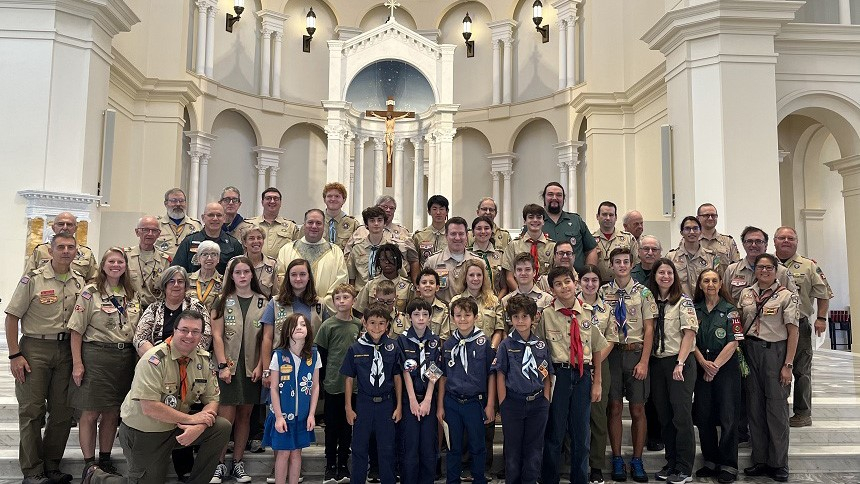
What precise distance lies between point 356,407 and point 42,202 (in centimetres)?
664

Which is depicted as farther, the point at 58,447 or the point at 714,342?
the point at 714,342

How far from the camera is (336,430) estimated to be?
520 cm

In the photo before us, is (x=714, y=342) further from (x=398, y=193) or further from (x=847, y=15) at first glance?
(x=398, y=193)

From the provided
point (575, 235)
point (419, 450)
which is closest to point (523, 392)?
point (419, 450)

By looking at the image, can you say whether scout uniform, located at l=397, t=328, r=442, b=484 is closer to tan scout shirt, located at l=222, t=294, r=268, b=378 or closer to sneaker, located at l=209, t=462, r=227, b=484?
tan scout shirt, located at l=222, t=294, r=268, b=378

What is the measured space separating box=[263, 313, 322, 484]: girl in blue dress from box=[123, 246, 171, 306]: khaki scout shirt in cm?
148

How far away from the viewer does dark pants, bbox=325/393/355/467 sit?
518 centimetres

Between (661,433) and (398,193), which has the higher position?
(398,193)

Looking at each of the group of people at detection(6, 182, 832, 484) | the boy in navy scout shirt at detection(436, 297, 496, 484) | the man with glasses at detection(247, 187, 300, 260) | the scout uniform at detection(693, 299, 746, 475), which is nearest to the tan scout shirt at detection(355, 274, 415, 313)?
the group of people at detection(6, 182, 832, 484)

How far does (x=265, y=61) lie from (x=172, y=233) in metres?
10.8

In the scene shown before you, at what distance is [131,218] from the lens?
11.2 meters

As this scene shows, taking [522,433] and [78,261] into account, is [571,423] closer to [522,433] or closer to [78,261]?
[522,433]

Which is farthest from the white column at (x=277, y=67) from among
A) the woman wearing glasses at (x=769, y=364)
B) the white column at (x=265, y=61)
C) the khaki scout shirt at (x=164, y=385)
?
the woman wearing glasses at (x=769, y=364)

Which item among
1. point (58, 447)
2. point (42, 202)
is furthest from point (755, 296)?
point (42, 202)
